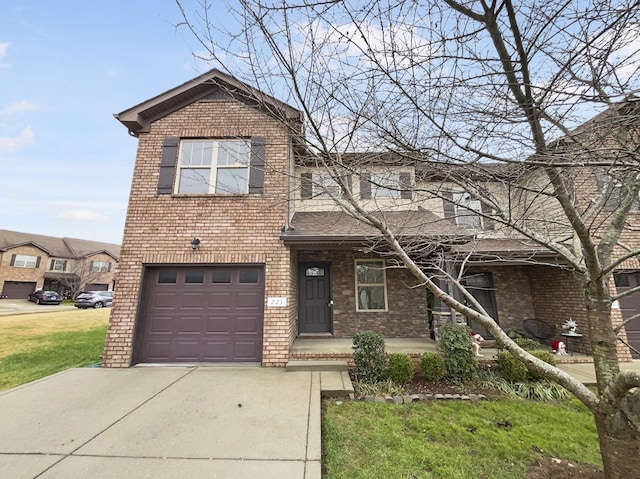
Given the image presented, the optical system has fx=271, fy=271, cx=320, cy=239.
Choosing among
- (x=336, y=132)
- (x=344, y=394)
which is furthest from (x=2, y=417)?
(x=336, y=132)

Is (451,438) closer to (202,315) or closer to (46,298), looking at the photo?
(202,315)

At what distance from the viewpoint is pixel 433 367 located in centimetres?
520

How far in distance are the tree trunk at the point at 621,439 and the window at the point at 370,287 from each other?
5.76 m

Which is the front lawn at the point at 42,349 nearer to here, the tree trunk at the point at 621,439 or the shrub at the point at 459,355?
the shrub at the point at 459,355

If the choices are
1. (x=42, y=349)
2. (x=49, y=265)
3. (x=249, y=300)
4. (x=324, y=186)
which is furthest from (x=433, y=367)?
(x=49, y=265)

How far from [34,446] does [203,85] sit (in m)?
7.30

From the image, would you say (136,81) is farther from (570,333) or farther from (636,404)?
(570,333)

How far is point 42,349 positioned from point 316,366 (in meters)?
8.64

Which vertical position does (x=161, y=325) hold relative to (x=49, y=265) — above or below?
below

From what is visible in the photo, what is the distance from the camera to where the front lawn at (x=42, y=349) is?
19.5ft

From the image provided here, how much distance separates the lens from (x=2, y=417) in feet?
11.8

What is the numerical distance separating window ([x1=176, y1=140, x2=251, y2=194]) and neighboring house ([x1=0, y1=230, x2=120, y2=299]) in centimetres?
2713

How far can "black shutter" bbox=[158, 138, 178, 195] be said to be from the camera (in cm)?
650

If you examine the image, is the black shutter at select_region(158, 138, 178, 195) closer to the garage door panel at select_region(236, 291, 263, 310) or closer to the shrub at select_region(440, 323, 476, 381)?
the garage door panel at select_region(236, 291, 263, 310)
